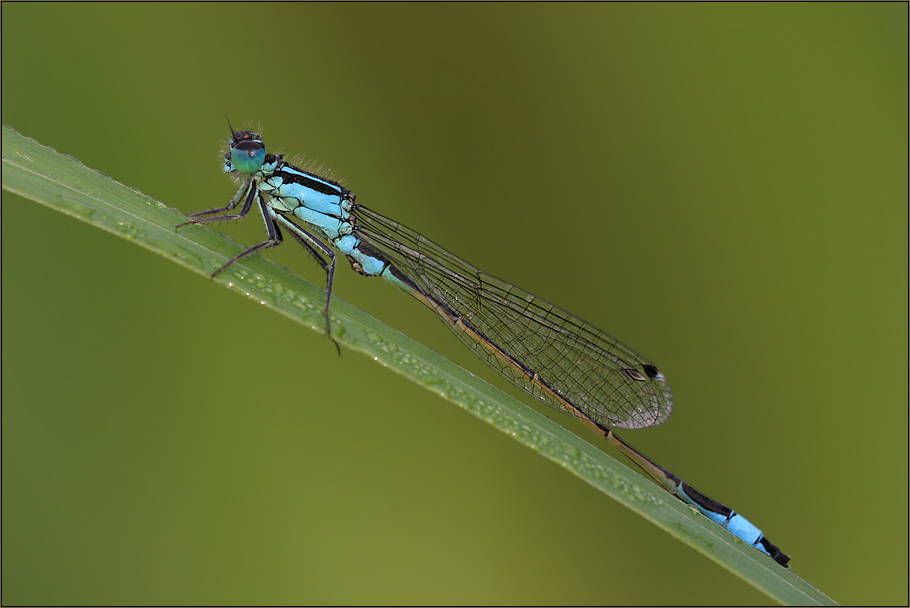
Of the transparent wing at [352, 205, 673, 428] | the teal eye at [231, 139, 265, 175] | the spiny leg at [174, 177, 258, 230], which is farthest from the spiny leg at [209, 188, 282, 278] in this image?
the transparent wing at [352, 205, 673, 428]

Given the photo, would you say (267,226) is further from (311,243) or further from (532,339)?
(532,339)

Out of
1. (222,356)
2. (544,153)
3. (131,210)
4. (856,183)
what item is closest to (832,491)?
(856,183)

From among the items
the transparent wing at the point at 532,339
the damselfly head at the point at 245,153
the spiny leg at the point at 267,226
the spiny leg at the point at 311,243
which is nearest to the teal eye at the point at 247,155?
the damselfly head at the point at 245,153

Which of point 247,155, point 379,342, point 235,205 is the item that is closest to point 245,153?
point 247,155

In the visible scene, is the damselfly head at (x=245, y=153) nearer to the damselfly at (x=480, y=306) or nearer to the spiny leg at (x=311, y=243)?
the damselfly at (x=480, y=306)

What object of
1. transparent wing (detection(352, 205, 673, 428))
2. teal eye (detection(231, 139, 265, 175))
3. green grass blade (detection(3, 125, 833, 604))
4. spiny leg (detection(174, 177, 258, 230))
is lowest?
green grass blade (detection(3, 125, 833, 604))

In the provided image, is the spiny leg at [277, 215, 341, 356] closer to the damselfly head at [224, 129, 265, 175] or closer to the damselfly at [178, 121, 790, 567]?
the damselfly at [178, 121, 790, 567]

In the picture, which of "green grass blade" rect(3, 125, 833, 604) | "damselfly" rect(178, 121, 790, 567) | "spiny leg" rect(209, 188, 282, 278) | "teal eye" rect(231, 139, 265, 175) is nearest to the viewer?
"green grass blade" rect(3, 125, 833, 604)
